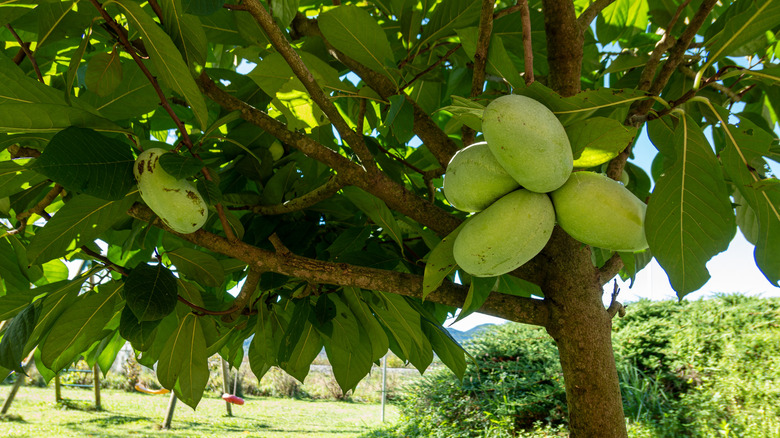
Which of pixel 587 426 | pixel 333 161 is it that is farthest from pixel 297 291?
pixel 587 426

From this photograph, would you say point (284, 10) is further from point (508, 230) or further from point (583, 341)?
point (583, 341)

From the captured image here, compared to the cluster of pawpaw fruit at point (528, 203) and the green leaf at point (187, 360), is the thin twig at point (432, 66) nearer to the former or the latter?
the cluster of pawpaw fruit at point (528, 203)

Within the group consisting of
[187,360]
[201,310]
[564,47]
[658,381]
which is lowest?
[658,381]

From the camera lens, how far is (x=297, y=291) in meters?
1.21

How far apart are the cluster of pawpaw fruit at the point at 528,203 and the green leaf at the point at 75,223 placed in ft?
1.97

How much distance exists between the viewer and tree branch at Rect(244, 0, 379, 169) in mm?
708

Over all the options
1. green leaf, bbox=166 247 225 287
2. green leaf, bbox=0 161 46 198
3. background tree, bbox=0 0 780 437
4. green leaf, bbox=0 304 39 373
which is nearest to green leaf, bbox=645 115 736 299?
background tree, bbox=0 0 780 437

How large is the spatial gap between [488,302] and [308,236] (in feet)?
1.57

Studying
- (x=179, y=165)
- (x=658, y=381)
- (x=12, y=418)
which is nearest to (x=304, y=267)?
(x=179, y=165)

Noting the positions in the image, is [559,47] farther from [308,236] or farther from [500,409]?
[500,409]

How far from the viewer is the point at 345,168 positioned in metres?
0.90

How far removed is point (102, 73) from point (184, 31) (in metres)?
0.24

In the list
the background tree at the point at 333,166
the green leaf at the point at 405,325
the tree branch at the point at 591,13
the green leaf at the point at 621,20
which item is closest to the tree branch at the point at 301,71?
the background tree at the point at 333,166

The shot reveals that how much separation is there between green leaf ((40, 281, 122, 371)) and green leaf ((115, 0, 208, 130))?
610 millimetres
